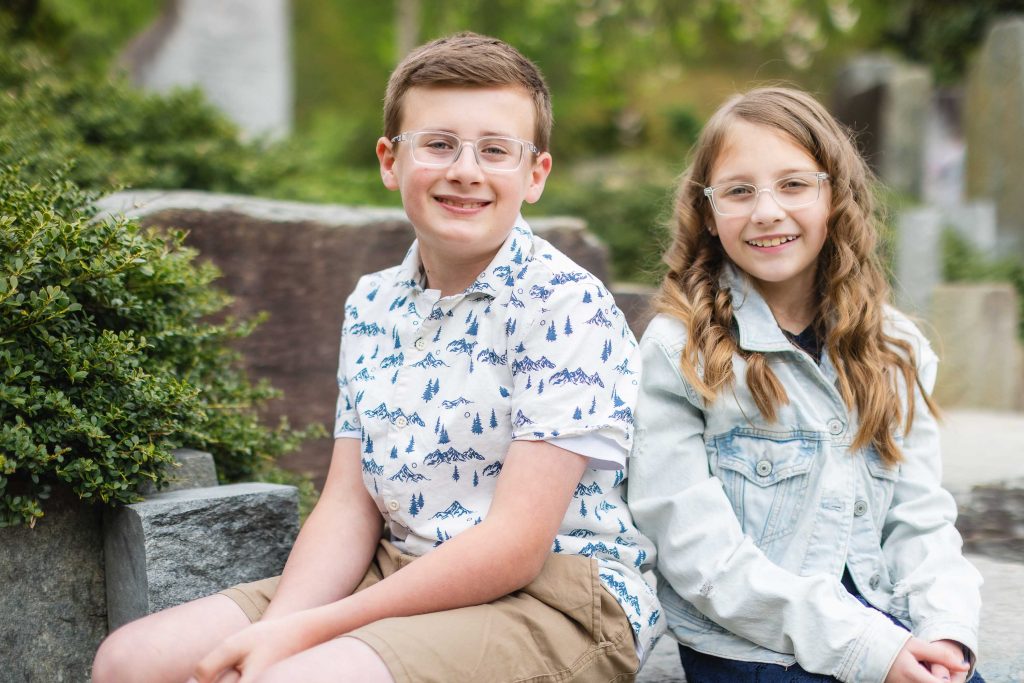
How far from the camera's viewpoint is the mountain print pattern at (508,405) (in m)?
1.86

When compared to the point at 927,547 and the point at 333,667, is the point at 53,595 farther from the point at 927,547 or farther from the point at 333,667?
the point at 927,547

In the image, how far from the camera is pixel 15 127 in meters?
3.65

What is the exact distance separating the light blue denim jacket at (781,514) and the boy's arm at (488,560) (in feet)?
0.97

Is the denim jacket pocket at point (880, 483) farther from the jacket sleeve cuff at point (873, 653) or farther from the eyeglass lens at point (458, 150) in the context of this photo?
the eyeglass lens at point (458, 150)

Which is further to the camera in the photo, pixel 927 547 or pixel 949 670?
pixel 927 547

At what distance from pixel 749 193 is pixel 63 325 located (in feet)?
4.96

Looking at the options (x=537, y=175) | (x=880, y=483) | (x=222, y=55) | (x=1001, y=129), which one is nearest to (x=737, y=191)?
(x=537, y=175)

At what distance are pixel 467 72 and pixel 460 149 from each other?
0.15 m

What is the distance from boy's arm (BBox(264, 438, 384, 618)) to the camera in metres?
1.95

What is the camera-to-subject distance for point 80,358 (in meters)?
2.10

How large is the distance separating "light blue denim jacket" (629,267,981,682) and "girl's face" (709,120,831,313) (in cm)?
11

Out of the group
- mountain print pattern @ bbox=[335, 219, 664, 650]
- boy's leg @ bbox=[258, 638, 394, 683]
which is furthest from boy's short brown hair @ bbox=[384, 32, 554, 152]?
boy's leg @ bbox=[258, 638, 394, 683]

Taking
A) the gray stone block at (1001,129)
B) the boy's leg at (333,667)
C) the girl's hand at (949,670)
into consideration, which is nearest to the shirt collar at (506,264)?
the boy's leg at (333,667)

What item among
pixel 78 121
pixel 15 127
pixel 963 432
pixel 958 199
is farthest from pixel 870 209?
pixel 958 199
